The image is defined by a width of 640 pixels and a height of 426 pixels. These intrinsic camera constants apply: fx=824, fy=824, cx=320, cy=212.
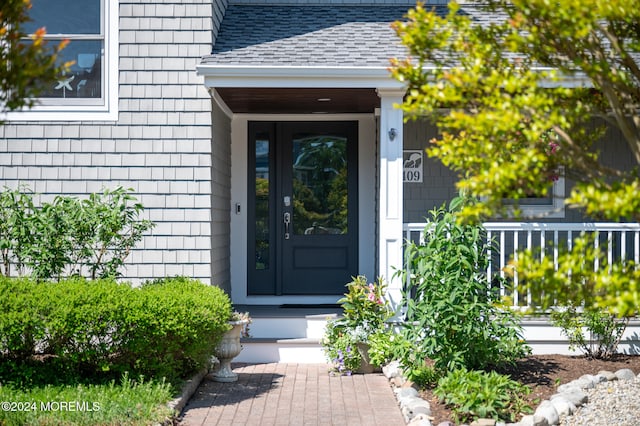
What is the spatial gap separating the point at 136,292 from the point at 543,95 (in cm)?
387

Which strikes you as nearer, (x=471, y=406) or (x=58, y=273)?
(x=471, y=406)

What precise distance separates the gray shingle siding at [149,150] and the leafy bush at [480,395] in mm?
2970

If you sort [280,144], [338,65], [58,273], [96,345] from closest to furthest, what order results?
[96,345] < [58,273] < [338,65] < [280,144]

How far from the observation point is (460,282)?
6684 mm

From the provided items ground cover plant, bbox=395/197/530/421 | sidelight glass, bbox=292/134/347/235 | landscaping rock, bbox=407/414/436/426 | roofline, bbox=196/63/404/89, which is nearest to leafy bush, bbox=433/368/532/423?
ground cover plant, bbox=395/197/530/421

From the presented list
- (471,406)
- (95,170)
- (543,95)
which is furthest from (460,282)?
(95,170)

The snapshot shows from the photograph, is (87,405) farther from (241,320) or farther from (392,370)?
(392,370)

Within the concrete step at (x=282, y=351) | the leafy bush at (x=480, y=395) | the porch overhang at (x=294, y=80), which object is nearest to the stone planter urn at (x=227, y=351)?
the concrete step at (x=282, y=351)

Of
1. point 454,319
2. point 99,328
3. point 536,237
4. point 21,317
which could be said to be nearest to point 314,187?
point 536,237

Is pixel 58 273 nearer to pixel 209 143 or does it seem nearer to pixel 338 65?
pixel 209 143

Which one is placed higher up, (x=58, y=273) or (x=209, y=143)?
(x=209, y=143)

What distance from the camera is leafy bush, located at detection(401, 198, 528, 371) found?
660 cm

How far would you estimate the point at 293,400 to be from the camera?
264 inches

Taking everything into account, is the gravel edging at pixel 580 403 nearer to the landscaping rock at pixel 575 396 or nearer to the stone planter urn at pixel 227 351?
the landscaping rock at pixel 575 396
